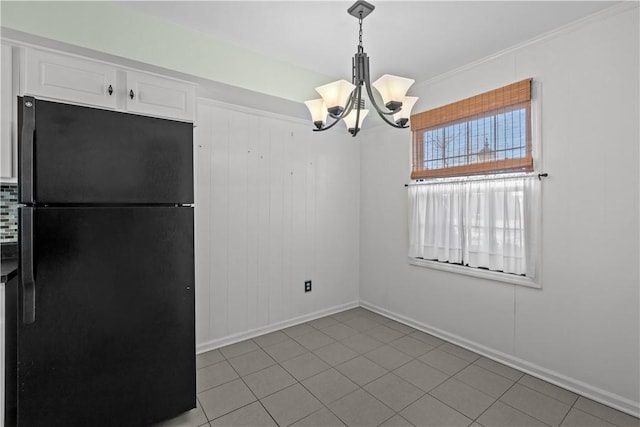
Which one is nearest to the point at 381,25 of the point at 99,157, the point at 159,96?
the point at 159,96

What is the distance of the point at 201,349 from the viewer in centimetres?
274

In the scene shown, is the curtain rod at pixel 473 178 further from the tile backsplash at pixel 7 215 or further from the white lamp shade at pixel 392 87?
the tile backsplash at pixel 7 215

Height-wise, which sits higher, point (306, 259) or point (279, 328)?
point (306, 259)

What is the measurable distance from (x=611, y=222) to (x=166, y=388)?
2.89 meters

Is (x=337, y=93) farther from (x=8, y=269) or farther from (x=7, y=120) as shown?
(x=8, y=269)

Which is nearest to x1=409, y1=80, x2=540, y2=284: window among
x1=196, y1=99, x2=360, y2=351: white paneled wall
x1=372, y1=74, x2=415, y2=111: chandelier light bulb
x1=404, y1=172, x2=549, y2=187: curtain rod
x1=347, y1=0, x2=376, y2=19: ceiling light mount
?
x1=404, y1=172, x2=549, y2=187: curtain rod

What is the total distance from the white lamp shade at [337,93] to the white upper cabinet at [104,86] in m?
1.06

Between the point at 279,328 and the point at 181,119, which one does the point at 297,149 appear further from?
the point at 279,328

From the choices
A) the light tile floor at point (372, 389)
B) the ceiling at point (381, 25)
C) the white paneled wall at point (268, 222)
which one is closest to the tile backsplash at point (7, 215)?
the white paneled wall at point (268, 222)

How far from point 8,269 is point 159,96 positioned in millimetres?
1316

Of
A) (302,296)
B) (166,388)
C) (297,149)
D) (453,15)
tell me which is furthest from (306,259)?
(453,15)

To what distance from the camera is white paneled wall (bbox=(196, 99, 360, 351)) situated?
2.79m

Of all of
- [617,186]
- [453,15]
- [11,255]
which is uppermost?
[453,15]

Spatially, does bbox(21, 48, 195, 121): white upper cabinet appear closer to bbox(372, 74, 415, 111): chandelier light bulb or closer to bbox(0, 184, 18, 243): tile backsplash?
bbox(0, 184, 18, 243): tile backsplash
